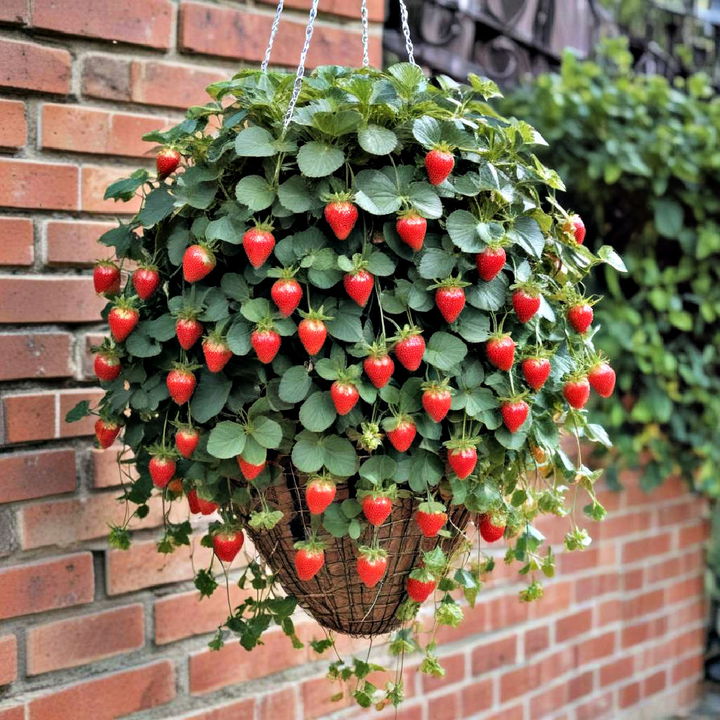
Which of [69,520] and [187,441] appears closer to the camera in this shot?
[187,441]

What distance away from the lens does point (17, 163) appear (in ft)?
4.35

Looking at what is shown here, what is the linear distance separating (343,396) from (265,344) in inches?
3.4

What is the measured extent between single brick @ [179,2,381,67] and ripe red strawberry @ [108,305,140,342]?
0.62 meters

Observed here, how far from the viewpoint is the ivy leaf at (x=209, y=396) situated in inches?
39.0

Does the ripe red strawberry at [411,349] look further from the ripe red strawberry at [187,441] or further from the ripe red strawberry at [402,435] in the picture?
the ripe red strawberry at [187,441]

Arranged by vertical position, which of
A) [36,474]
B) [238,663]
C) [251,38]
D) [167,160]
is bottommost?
[238,663]

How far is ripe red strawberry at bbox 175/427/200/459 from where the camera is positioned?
0.99m

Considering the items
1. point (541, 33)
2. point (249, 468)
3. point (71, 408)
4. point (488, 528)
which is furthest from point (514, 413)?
point (541, 33)

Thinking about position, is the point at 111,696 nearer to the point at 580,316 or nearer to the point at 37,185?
the point at 37,185

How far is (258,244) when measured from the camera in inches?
37.0

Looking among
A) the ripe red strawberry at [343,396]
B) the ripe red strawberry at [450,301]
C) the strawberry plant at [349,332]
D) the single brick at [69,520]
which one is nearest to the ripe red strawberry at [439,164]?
the strawberry plant at [349,332]

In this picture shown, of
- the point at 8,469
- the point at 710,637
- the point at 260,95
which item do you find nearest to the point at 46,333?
the point at 8,469

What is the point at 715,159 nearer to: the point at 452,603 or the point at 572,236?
the point at 572,236

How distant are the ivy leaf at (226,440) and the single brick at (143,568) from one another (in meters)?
0.53
